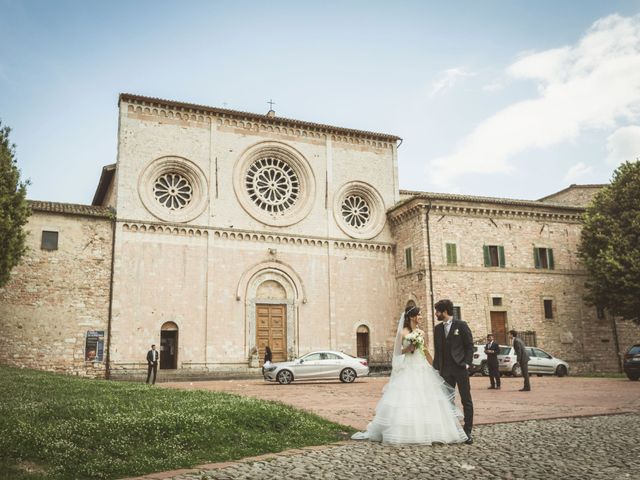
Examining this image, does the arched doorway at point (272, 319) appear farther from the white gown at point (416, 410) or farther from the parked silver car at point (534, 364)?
the white gown at point (416, 410)

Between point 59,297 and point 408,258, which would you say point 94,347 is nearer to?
point 59,297

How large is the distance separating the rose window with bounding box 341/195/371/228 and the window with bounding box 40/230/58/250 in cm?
1559

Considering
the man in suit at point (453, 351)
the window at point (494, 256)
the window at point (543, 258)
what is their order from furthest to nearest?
the window at point (543, 258), the window at point (494, 256), the man in suit at point (453, 351)

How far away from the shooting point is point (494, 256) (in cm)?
3041

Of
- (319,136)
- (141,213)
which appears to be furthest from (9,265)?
(319,136)

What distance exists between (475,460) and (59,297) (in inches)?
889

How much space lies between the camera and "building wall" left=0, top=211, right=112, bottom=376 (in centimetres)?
2330

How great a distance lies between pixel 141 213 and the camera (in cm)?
2689

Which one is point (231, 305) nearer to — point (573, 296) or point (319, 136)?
point (319, 136)

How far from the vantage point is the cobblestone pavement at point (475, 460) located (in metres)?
5.76

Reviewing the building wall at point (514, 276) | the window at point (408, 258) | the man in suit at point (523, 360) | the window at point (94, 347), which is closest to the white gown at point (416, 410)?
the man in suit at point (523, 360)

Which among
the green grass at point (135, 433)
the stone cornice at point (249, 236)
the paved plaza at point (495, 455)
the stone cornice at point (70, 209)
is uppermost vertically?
the stone cornice at point (70, 209)

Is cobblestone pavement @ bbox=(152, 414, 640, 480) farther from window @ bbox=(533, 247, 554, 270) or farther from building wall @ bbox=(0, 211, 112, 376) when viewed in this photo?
window @ bbox=(533, 247, 554, 270)

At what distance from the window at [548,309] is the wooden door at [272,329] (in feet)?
49.0
